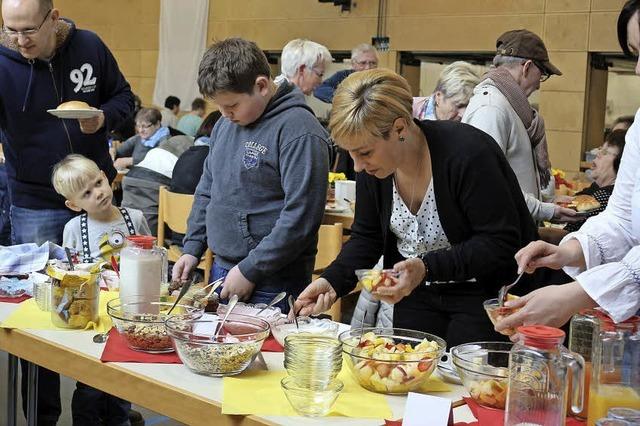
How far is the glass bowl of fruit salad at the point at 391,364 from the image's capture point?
1767 millimetres

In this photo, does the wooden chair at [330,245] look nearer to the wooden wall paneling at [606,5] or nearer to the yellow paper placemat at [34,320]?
the yellow paper placemat at [34,320]

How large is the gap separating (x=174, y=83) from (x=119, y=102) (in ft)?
29.3

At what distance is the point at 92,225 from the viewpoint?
3.13 metres

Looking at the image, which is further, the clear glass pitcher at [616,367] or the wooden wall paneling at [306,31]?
the wooden wall paneling at [306,31]

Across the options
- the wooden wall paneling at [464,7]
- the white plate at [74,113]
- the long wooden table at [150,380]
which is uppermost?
the wooden wall paneling at [464,7]

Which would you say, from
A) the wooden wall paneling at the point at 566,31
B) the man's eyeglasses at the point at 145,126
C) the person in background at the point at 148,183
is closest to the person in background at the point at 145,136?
the man's eyeglasses at the point at 145,126

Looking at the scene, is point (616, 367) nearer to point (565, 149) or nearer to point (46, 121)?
point (46, 121)

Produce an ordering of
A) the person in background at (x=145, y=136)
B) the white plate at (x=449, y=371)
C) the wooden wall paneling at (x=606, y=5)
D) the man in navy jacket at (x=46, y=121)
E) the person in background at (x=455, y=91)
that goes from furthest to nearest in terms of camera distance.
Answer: the wooden wall paneling at (x=606, y=5), the person in background at (x=145, y=136), the person in background at (x=455, y=91), the man in navy jacket at (x=46, y=121), the white plate at (x=449, y=371)

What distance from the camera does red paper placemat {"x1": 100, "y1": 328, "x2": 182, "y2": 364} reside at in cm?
196

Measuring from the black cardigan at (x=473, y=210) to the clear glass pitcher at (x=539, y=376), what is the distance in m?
0.66

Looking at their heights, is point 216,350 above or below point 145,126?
below

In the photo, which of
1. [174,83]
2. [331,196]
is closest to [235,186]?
[331,196]

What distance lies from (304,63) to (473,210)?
2171mm

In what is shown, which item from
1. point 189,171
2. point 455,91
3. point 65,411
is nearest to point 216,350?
point 65,411
